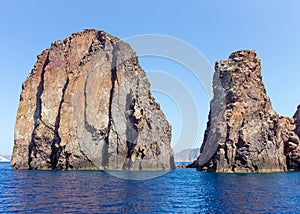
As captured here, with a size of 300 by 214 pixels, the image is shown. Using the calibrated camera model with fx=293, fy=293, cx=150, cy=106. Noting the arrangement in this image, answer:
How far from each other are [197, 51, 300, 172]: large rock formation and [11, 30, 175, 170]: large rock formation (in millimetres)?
26278

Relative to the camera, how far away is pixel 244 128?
104 m

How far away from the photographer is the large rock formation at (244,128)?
102 meters

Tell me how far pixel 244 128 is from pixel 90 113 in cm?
6346

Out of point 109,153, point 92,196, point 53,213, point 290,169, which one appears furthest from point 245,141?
point 53,213

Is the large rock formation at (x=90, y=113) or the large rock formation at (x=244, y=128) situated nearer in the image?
the large rock formation at (x=244, y=128)

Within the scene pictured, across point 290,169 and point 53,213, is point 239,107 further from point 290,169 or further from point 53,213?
point 53,213

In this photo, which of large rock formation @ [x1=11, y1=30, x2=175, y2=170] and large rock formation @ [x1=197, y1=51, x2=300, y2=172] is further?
large rock formation @ [x1=11, y1=30, x2=175, y2=170]

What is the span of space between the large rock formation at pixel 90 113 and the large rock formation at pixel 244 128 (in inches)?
1035

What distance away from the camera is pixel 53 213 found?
1193 inches

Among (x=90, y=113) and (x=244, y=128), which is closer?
(x=244, y=128)

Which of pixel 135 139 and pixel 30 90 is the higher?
pixel 30 90

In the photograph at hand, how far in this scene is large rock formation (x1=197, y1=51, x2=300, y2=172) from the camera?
101625 millimetres

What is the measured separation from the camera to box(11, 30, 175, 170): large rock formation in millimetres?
117562

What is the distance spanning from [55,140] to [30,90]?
29.6 m
